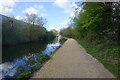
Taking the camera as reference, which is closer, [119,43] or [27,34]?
[119,43]

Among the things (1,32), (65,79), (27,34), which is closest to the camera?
(65,79)

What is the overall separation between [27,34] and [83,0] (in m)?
22.2

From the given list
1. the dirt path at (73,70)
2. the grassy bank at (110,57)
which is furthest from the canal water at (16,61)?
the grassy bank at (110,57)

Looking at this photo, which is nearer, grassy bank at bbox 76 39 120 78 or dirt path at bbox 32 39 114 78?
dirt path at bbox 32 39 114 78

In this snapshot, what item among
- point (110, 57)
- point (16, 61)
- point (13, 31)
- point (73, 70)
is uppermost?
point (13, 31)

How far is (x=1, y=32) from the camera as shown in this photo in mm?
17500

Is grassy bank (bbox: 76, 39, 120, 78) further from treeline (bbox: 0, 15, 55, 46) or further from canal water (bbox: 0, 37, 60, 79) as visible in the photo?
treeline (bbox: 0, 15, 55, 46)

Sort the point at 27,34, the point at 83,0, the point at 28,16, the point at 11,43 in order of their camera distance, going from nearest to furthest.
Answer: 1. the point at 83,0
2. the point at 11,43
3. the point at 27,34
4. the point at 28,16

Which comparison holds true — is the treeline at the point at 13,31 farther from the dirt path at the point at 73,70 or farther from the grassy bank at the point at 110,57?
the grassy bank at the point at 110,57

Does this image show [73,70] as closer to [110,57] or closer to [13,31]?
[110,57]

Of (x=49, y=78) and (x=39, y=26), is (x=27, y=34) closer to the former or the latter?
(x=39, y=26)

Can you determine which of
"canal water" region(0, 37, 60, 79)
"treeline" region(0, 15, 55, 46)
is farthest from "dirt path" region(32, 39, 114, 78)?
"treeline" region(0, 15, 55, 46)

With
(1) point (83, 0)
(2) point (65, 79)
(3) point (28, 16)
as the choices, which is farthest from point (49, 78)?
(3) point (28, 16)

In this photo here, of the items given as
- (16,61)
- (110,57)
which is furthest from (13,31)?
(110,57)
